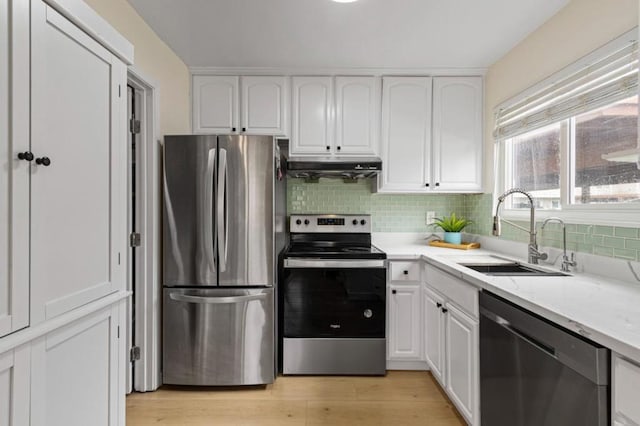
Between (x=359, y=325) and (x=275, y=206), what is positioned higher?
(x=275, y=206)

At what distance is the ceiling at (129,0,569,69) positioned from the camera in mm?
2010

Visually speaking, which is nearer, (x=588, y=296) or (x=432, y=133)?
(x=588, y=296)

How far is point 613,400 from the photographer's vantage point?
3.14ft

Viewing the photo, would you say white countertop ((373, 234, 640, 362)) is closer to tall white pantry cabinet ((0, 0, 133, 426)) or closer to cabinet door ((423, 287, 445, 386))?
cabinet door ((423, 287, 445, 386))

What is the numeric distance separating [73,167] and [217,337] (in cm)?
159

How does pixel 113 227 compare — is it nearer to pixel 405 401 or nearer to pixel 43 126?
pixel 43 126

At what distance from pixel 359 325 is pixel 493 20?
2.25 m

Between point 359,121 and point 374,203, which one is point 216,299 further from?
point 359,121

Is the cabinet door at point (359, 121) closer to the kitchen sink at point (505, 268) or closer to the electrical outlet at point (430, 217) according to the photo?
the electrical outlet at point (430, 217)

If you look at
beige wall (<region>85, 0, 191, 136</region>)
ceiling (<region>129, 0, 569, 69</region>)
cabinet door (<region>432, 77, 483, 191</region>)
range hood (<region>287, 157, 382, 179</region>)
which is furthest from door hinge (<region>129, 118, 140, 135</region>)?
cabinet door (<region>432, 77, 483, 191</region>)

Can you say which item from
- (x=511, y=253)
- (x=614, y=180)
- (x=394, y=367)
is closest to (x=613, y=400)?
(x=614, y=180)

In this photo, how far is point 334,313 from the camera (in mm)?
2557

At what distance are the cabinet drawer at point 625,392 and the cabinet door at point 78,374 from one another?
5.31 feet

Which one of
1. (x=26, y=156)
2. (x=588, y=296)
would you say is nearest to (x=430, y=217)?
(x=588, y=296)
